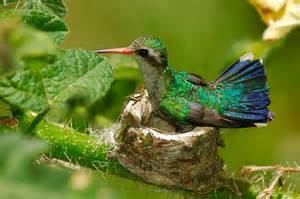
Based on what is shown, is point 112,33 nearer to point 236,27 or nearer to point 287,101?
point 236,27

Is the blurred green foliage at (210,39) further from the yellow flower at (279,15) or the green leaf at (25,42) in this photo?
the green leaf at (25,42)

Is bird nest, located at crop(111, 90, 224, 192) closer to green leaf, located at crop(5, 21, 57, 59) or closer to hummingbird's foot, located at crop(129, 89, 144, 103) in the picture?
hummingbird's foot, located at crop(129, 89, 144, 103)

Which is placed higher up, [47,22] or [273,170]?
[47,22]

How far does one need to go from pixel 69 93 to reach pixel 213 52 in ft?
8.89

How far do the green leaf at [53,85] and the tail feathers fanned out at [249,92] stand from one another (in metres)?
0.72

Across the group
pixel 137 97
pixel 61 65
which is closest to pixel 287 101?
pixel 137 97

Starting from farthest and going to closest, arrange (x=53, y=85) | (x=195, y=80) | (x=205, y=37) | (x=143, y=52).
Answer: (x=205, y=37) < (x=195, y=80) < (x=143, y=52) < (x=53, y=85)

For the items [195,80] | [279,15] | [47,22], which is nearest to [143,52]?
[195,80]

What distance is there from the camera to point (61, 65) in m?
1.12

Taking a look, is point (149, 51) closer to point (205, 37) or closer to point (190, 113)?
point (190, 113)

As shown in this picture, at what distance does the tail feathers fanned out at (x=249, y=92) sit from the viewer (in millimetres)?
1872

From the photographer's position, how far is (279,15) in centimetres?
227

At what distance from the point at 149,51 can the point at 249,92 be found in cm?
32

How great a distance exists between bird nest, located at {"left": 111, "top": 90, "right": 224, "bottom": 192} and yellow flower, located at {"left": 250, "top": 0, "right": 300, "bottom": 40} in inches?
18.6
